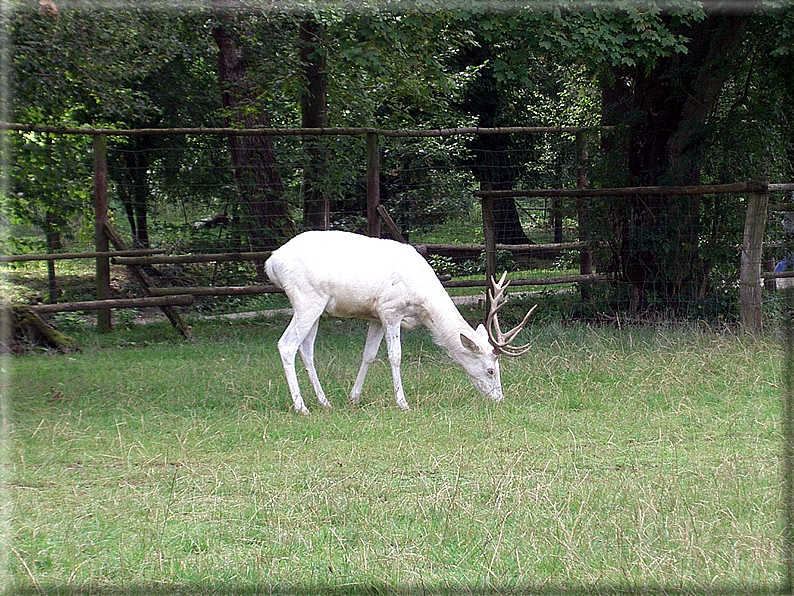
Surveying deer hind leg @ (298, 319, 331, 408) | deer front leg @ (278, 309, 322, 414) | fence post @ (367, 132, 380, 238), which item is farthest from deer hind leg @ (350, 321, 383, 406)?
fence post @ (367, 132, 380, 238)

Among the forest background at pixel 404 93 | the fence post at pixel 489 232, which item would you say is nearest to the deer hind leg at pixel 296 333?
the forest background at pixel 404 93

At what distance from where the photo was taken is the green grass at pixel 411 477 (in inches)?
Result: 153

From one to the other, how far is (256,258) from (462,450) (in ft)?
18.8

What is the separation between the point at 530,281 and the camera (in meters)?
12.3

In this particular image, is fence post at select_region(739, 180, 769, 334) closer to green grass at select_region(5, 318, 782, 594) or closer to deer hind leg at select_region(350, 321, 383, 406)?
Answer: green grass at select_region(5, 318, 782, 594)

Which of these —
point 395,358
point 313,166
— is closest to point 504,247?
point 313,166

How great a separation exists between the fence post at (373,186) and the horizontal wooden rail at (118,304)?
2427 millimetres

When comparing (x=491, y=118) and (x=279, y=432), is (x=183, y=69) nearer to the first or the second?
(x=491, y=118)

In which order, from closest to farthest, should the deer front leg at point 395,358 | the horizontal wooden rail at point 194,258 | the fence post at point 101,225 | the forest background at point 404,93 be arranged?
the deer front leg at point 395,358, the forest background at point 404,93, the horizontal wooden rail at point 194,258, the fence post at point 101,225

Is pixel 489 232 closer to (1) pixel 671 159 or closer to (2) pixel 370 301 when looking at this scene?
(1) pixel 671 159

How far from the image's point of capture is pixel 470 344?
7.56 metres

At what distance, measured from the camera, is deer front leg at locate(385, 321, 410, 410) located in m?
7.34

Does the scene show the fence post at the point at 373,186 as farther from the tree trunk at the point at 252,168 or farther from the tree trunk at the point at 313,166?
the tree trunk at the point at 252,168

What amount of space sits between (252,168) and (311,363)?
Answer: 5.52 metres
